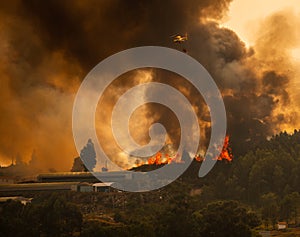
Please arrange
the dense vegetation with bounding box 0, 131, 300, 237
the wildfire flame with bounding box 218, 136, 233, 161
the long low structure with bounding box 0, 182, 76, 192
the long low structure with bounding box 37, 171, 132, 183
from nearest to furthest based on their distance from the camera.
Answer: the dense vegetation with bounding box 0, 131, 300, 237 < the long low structure with bounding box 0, 182, 76, 192 < the long low structure with bounding box 37, 171, 132, 183 < the wildfire flame with bounding box 218, 136, 233, 161

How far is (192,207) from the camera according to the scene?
120 meters

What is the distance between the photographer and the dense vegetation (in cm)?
10638

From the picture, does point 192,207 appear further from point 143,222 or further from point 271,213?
point 271,213

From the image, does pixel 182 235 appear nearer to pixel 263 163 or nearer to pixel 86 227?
pixel 86 227

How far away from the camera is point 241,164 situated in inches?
7037

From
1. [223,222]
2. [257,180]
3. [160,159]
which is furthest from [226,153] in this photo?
[223,222]

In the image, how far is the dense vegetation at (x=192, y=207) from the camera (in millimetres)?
106375

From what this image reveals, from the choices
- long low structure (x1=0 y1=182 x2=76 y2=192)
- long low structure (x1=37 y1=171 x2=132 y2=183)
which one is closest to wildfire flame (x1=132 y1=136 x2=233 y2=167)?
long low structure (x1=37 y1=171 x2=132 y2=183)

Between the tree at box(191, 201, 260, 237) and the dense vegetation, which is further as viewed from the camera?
the dense vegetation

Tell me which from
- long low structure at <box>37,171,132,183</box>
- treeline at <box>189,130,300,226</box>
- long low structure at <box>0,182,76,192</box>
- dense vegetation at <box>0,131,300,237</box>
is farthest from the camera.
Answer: long low structure at <box>37,171,132,183</box>

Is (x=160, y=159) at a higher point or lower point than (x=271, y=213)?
higher

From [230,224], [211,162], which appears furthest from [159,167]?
[230,224]

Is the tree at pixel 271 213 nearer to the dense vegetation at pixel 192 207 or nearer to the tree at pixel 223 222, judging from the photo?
the dense vegetation at pixel 192 207

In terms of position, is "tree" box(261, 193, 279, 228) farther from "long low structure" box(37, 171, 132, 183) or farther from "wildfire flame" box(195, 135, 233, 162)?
"long low structure" box(37, 171, 132, 183)
